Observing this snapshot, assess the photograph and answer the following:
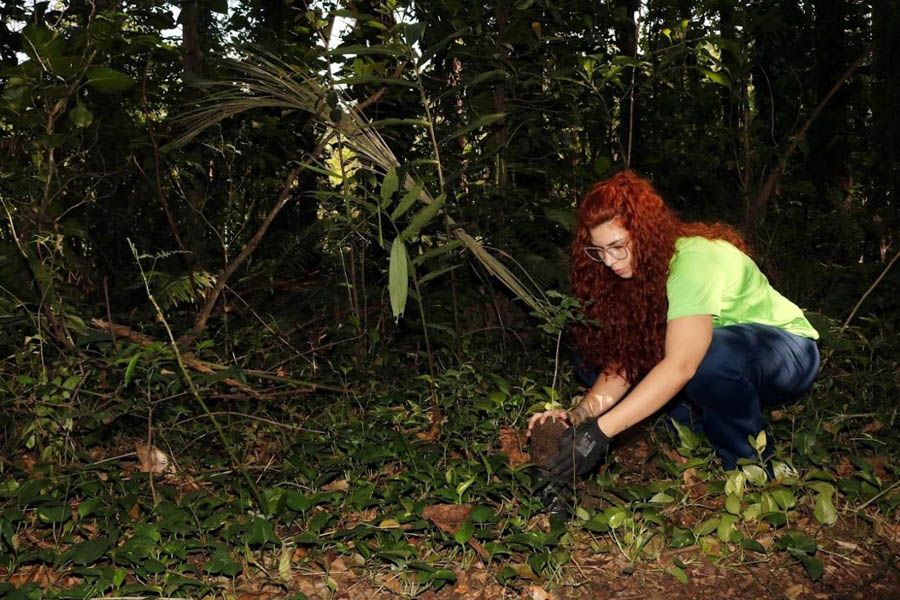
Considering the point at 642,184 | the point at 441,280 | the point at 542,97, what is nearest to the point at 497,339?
the point at 441,280

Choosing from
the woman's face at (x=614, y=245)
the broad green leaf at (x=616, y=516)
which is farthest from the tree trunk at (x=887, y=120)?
the broad green leaf at (x=616, y=516)

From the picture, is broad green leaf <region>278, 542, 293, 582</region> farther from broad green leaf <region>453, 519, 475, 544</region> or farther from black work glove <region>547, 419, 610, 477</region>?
black work glove <region>547, 419, 610, 477</region>

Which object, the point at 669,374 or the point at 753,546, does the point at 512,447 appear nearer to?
the point at 669,374

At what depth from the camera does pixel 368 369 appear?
12.6 feet

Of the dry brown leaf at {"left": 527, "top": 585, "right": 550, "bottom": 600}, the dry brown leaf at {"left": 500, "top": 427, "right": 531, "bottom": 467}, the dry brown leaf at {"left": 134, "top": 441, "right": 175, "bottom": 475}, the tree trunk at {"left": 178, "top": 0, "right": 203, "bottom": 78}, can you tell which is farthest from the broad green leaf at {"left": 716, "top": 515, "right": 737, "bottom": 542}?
the tree trunk at {"left": 178, "top": 0, "right": 203, "bottom": 78}

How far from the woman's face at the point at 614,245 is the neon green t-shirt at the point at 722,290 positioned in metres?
0.15

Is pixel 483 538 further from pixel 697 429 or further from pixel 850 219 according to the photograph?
pixel 850 219

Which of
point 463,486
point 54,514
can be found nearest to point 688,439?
point 463,486

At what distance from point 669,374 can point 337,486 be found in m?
1.23

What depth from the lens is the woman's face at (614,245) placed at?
2.75 m

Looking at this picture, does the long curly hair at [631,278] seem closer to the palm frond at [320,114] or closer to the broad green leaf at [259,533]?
the palm frond at [320,114]

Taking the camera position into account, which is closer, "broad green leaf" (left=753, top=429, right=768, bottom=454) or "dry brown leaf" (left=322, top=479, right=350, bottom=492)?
"broad green leaf" (left=753, top=429, right=768, bottom=454)

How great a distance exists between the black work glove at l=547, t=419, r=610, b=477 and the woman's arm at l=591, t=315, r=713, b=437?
0.03m

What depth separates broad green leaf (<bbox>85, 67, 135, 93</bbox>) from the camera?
2697mm
